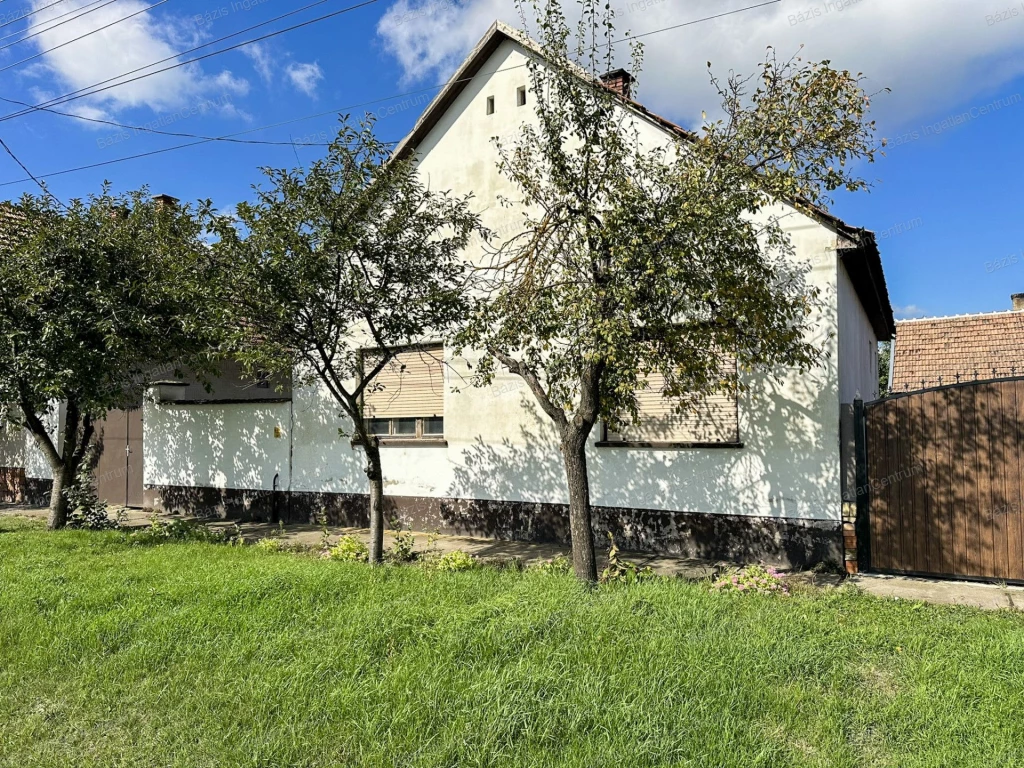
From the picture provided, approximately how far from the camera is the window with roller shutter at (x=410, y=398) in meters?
10.4

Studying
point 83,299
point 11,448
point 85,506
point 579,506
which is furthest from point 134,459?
point 579,506

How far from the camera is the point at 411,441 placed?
10539 mm

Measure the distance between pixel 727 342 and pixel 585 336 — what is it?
144 centimetres

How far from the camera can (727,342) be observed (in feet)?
21.1

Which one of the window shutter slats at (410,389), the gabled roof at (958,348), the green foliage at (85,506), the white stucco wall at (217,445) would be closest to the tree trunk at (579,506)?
the window shutter slats at (410,389)

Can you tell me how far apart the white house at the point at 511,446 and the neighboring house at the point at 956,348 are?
5.96 metres

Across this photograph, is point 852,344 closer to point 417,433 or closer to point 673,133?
point 673,133

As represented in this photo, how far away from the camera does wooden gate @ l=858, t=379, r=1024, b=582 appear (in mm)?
6789

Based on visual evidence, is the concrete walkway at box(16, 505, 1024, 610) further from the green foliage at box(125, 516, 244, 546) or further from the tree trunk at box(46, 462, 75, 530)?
the tree trunk at box(46, 462, 75, 530)

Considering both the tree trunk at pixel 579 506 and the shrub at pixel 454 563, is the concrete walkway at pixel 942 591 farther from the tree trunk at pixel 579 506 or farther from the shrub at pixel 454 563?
the shrub at pixel 454 563

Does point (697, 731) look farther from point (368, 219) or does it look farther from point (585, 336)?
point (368, 219)

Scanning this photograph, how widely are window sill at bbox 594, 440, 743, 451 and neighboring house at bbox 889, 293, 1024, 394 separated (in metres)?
11.7

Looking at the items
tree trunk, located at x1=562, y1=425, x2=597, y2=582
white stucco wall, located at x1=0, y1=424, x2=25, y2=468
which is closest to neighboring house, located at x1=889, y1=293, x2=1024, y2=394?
tree trunk, located at x1=562, y1=425, x2=597, y2=582

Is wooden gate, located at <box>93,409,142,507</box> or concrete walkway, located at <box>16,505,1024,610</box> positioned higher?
wooden gate, located at <box>93,409,142,507</box>
